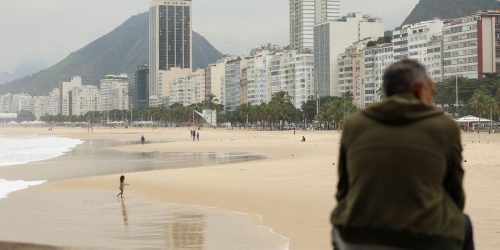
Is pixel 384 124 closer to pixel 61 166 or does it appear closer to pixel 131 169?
pixel 131 169

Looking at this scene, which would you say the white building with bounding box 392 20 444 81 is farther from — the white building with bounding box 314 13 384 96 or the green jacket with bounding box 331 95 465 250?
the green jacket with bounding box 331 95 465 250

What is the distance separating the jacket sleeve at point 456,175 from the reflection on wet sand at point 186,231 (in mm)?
8838

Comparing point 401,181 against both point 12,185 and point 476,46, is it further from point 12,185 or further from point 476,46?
point 476,46

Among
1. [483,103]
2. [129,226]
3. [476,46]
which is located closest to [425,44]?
[476,46]

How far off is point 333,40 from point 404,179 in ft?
569

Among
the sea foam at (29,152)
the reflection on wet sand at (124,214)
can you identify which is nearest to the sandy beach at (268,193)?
the reflection on wet sand at (124,214)

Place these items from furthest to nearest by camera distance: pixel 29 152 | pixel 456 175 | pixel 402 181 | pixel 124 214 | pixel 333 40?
1. pixel 333 40
2. pixel 29 152
3. pixel 124 214
4. pixel 456 175
5. pixel 402 181

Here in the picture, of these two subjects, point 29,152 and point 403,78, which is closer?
→ point 403,78

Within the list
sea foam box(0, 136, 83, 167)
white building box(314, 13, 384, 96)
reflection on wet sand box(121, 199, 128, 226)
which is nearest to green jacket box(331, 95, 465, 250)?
reflection on wet sand box(121, 199, 128, 226)

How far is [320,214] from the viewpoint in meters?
14.5

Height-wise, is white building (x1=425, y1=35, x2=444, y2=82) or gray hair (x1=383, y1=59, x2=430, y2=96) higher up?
white building (x1=425, y1=35, x2=444, y2=82)

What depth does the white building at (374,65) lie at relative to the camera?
13888 centimetres

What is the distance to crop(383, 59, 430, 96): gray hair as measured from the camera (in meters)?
2.76

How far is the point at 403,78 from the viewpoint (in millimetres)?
2762
